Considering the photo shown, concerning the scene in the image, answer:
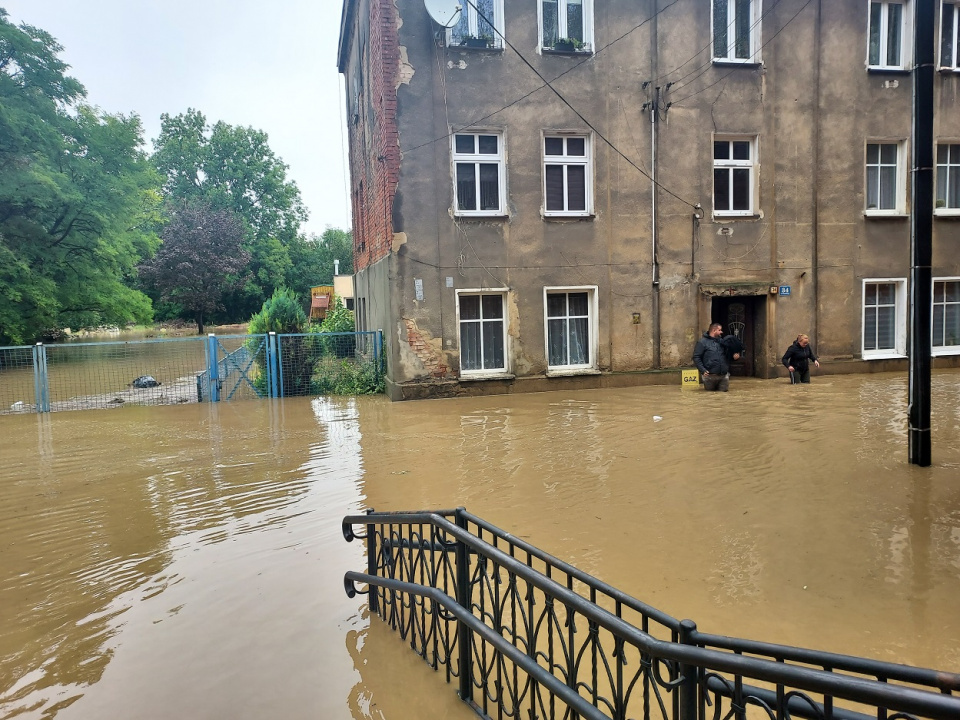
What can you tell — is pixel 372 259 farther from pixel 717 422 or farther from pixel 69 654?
pixel 69 654

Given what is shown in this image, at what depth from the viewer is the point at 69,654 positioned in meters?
4.39

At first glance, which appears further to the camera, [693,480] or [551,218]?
[551,218]

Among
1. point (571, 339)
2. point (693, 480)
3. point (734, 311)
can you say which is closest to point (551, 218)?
point (571, 339)

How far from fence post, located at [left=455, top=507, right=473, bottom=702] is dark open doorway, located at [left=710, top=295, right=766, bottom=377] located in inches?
569

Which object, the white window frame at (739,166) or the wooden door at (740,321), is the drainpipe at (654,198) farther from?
the wooden door at (740,321)

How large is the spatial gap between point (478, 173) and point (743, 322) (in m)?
7.75

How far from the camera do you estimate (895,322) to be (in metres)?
17.5

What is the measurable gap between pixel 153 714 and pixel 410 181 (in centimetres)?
1259

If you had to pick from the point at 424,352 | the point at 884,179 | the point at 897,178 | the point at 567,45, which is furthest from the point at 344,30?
the point at 897,178

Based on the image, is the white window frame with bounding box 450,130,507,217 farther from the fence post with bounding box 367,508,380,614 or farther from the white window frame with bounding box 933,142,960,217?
the white window frame with bounding box 933,142,960,217

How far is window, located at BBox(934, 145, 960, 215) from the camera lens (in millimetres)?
17422

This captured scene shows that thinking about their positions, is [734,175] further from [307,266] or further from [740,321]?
[307,266]

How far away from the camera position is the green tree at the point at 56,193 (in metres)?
24.2

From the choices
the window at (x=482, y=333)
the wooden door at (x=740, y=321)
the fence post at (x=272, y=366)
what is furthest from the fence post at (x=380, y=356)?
the wooden door at (x=740, y=321)
